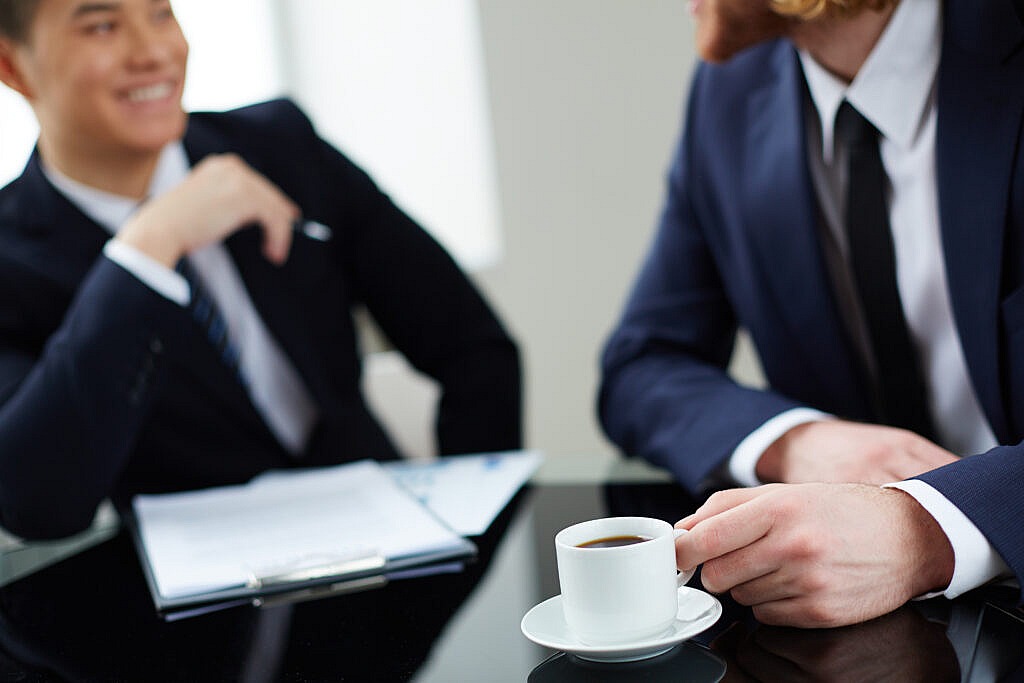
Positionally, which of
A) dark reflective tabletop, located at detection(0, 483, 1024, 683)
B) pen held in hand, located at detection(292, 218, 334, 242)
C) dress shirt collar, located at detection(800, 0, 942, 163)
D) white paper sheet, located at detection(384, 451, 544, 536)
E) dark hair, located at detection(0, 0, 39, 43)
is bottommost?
white paper sheet, located at detection(384, 451, 544, 536)

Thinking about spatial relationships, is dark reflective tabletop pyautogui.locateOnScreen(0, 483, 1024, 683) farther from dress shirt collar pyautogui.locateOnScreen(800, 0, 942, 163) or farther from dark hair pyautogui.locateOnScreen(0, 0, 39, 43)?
dark hair pyautogui.locateOnScreen(0, 0, 39, 43)

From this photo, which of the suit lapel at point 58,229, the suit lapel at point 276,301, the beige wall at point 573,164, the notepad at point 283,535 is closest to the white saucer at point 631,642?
the notepad at point 283,535

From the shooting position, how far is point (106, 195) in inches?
58.2

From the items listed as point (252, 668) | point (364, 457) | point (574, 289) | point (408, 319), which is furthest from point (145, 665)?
point (574, 289)

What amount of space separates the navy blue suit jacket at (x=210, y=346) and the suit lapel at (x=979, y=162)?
777 millimetres

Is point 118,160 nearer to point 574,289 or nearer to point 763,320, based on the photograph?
point 763,320

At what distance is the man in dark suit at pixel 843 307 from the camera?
76 cm

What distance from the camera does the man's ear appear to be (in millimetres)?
1286

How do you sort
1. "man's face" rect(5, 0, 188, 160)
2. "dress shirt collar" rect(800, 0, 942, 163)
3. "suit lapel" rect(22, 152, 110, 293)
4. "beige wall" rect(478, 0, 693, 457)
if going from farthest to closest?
"beige wall" rect(478, 0, 693, 457) → "suit lapel" rect(22, 152, 110, 293) → "man's face" rect(5, 0, 188, 160) → "dress shirt collar" rect(800, 0, 942, 163)

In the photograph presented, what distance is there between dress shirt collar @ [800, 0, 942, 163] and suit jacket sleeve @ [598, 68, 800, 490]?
0.28 meters

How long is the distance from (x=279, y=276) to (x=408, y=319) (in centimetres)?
23

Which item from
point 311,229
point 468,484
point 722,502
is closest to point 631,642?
point 722,502

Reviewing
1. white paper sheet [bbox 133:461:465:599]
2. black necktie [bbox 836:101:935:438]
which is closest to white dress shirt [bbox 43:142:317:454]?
white paper sheet [bbox 133:461:465:599]

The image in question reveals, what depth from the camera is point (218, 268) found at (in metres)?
1.57
